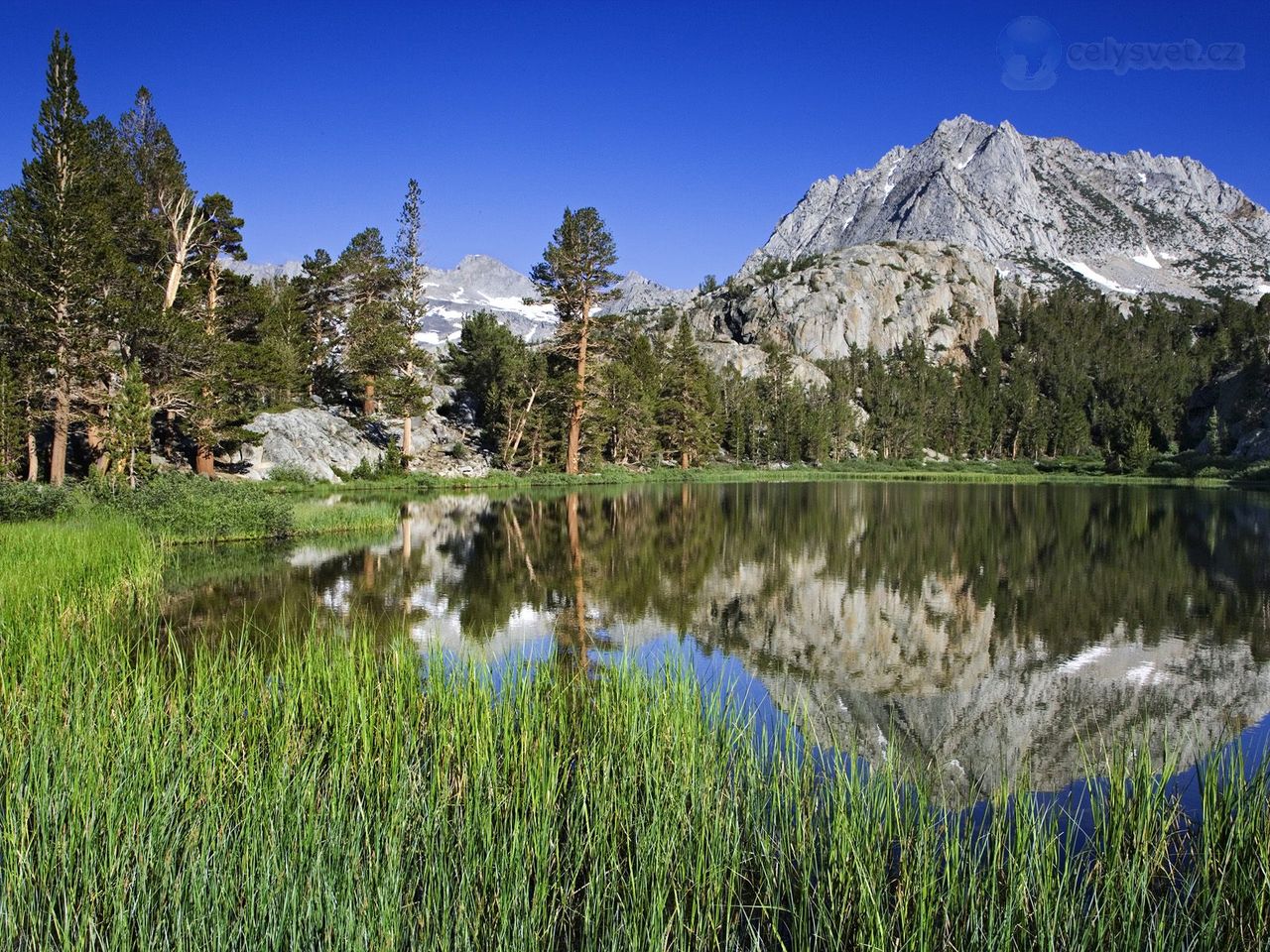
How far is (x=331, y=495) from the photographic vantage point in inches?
1585

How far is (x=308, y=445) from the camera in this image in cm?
4772

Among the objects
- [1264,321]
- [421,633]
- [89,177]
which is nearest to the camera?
[421,633]

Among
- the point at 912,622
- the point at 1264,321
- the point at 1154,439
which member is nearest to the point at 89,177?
the point at 912,622

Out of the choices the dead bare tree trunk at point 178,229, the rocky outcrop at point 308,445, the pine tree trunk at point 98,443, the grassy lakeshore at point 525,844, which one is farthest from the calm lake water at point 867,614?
the dead bare tree trunk at point 178,229

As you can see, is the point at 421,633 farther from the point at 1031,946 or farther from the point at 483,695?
the point at 1031,946

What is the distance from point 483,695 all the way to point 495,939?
265 centimetres

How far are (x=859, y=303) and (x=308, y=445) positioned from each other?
132152 millimetres

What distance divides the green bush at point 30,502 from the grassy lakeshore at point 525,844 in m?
17.1

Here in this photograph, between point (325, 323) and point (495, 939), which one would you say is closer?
point (495, 939)

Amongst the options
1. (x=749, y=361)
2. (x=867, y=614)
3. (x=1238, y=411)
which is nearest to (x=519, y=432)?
(x=867, y=614)

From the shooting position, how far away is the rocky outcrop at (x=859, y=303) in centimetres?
15050

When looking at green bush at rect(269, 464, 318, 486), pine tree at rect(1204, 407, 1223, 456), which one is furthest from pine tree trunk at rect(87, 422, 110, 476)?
pine tree at rect(1204, 407, 1223, 456)

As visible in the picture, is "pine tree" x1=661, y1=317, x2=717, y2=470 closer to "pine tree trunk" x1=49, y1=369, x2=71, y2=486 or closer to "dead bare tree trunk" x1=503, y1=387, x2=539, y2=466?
"dead bare tree trunk" x1=503, y1=387, x2=539, y2=466

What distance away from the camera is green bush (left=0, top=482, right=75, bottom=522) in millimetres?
20125
